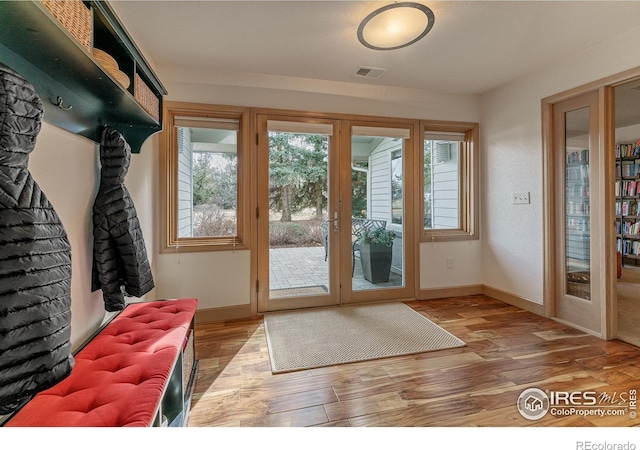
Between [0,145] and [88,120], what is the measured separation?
2.70ft

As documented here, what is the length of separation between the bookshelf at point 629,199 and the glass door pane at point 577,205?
3.24m

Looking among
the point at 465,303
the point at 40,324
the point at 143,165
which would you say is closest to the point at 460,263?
the point at 465,303

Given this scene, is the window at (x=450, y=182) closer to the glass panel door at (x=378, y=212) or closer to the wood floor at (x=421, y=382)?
the glass panel door at (x=378, y=212)

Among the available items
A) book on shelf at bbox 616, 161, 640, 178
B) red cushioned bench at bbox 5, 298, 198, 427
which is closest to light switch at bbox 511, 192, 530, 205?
red cushioned bench at bbox 5, 298, 198, 427

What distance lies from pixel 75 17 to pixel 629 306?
16.6ft

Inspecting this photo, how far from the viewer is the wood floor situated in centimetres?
151

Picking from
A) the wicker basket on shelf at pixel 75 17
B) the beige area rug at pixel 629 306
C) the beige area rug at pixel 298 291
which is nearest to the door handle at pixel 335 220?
the beige area rug at pixel 298 291

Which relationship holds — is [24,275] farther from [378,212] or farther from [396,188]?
[396,188]

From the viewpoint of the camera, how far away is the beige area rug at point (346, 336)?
2.14m

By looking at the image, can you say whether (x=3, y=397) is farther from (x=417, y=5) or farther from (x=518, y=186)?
(x=518, y=186)

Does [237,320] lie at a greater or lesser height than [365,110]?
lesser

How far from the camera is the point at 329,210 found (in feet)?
10.5

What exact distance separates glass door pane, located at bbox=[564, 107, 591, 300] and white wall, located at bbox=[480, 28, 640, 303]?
0.22 m

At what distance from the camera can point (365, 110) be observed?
322 centimetres
